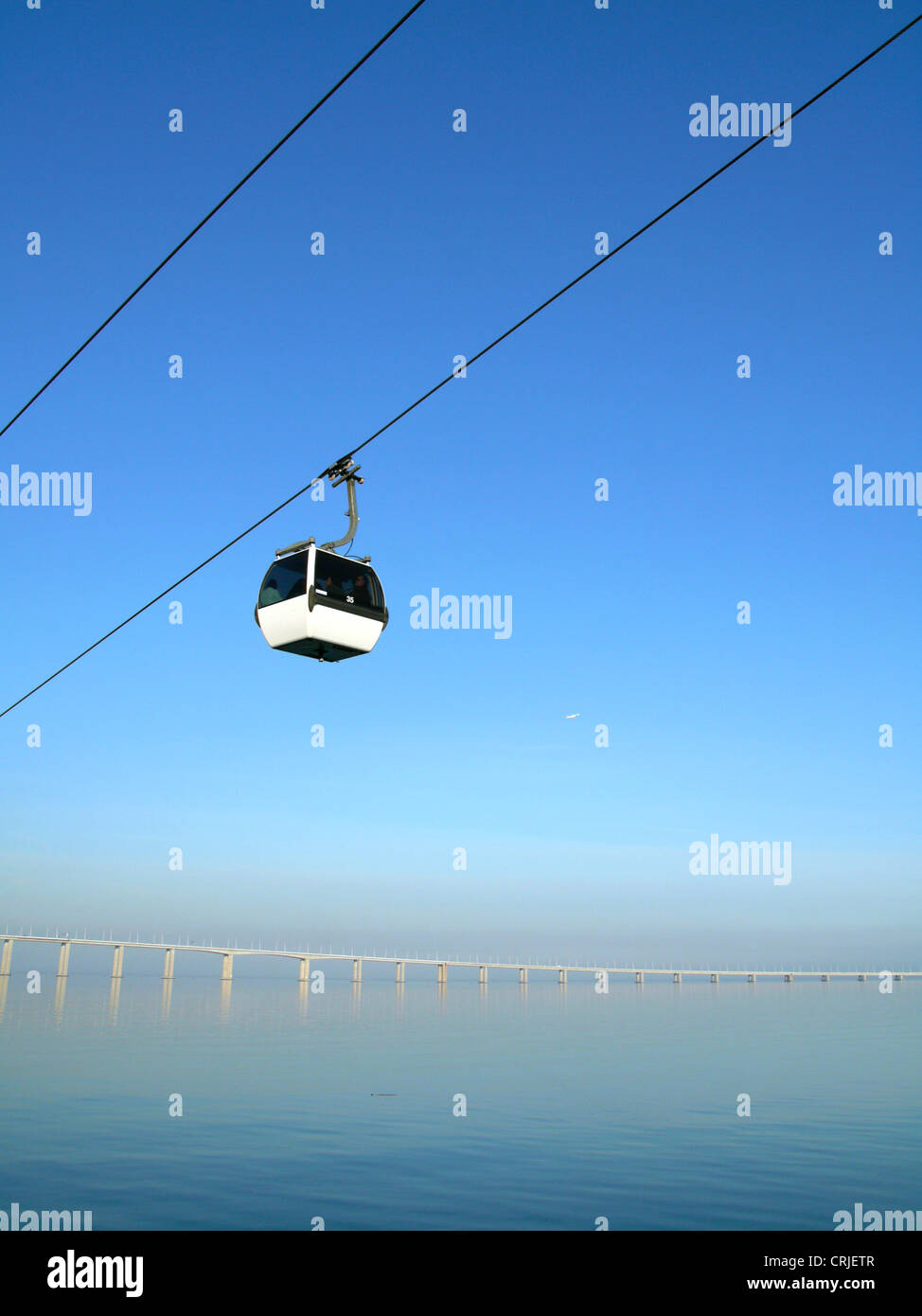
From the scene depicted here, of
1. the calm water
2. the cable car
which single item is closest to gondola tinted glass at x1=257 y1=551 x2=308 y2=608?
the cable car

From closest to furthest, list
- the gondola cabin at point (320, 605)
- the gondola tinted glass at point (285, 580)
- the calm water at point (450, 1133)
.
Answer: the gondola cabin at point (320, 605), the gondola tinted glass at point (285, 580), the calm water at point (450, 1133)

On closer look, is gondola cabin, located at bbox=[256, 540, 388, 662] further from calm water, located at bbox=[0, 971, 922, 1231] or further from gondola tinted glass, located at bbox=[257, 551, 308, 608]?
calm water, located at bbox=[0, 971, 922, 1231]

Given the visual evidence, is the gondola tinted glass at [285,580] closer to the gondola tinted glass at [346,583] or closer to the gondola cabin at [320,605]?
the gondola cabin at [320,605]

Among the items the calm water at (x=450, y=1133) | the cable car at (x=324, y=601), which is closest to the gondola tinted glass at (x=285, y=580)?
the cable car at (x=324, y=601)

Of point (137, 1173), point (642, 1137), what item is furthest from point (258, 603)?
point (642, 1137)

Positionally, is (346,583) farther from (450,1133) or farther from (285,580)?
(450,1133)
